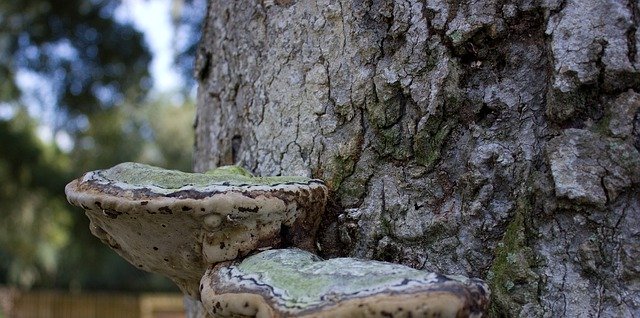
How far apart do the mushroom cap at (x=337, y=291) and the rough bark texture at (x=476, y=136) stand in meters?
0.24

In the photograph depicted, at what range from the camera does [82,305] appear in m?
12.8

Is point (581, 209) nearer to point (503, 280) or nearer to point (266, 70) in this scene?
point (503, 280)

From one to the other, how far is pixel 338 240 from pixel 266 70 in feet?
1.58

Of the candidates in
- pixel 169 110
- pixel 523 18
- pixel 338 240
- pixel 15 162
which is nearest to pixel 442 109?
pixel 523 18

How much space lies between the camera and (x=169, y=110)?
24328 mm

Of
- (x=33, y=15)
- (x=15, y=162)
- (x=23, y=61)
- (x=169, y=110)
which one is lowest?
(x=169, y=110)

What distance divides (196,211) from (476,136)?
0.58 meters

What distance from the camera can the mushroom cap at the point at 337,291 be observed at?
872 millimetres

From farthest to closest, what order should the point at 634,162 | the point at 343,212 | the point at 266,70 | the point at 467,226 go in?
the point at 266,70, the point at 343,212, the point at 467,226, the point at 634,162

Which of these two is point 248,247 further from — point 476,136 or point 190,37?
point 190,37

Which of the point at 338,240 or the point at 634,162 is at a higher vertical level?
the point at 634,162

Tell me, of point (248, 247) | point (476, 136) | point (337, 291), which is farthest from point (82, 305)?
point (337, 291)

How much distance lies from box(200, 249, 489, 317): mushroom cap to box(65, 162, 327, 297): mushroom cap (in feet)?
0.24

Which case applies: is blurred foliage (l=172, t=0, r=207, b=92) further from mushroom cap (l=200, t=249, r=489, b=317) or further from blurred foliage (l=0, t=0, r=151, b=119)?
mushroom cap (l=200, t=249, r=489, b=317)
